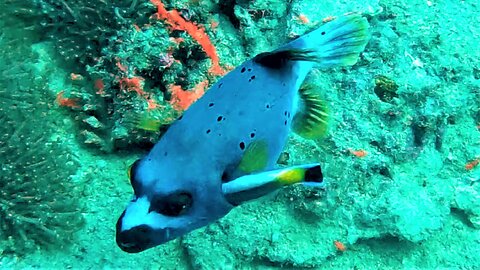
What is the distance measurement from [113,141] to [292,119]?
1.49m

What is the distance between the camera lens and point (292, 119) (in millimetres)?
2242

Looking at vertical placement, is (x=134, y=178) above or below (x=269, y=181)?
below

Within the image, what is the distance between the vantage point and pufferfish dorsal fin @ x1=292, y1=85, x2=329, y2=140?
2293 mm

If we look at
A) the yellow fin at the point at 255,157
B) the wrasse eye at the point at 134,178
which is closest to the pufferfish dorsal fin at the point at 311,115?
the yellow fin at the point at 255,157

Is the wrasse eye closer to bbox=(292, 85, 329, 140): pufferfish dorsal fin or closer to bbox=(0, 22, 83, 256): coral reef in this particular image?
bbox=(292, 85, 329, 140): pufferfish dorsal fin

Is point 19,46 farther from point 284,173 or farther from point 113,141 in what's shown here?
point 284,173

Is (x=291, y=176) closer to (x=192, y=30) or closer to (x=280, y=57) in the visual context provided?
(x=280, y=57)

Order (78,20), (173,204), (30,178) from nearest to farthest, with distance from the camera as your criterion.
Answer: (173,204), (30,178), (78,20)

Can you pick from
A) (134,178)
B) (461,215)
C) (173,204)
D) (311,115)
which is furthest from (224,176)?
(461,215)

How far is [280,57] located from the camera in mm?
2031

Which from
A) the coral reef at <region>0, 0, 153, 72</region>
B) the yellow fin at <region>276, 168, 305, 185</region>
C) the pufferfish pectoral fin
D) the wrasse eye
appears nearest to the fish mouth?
the wrasse eye

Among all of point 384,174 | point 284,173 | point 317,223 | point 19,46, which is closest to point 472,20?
point 384,174

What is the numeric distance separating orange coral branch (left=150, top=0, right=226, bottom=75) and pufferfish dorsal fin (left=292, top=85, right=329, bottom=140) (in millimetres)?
1215

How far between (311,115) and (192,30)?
1.45 meters
